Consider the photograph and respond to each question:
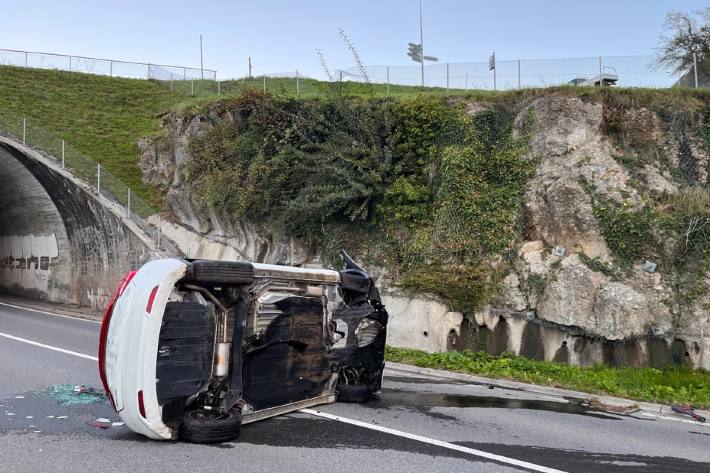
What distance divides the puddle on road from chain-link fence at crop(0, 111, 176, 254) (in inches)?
480

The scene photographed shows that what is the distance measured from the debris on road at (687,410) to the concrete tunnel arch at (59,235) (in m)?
14.5

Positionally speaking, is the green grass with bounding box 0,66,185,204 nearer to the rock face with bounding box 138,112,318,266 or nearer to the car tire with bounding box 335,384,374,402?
the rock face with bounding box 138,112,318,266

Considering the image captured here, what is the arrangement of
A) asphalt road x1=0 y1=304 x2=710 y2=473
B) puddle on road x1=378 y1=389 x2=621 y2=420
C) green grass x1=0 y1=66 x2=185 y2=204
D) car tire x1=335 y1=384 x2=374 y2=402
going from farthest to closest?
green grass x1=0 y1=66 x2=185 y2=204, puddle on road x1=378 y1=389 x2=621 y2=420, car tire x1=335 y1=384 x2=374 y2=402, asphalt road x1=0 y1=304 x2=710 y2=473

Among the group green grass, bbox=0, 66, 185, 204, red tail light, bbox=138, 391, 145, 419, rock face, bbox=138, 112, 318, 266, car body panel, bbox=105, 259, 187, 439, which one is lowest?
red tail light, bbox=138, 391, 145, 419

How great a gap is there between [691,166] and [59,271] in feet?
68.7

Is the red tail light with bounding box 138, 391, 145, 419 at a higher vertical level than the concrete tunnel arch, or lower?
lower

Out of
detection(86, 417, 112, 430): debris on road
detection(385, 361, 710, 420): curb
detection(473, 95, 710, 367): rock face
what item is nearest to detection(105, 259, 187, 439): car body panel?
detection(86, 417, 112, 430): debris on road

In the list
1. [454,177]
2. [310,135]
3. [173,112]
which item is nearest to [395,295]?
[454,177]

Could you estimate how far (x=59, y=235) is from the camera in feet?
70.6

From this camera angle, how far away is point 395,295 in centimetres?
1398

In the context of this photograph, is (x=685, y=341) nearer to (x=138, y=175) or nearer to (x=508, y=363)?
(x=508, y=363)

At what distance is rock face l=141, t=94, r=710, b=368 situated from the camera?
11734 millimetres

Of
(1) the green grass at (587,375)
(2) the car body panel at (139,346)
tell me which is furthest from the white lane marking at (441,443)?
(1) the green grass at (587,375)

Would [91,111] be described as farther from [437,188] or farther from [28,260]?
Result: [437,188]
